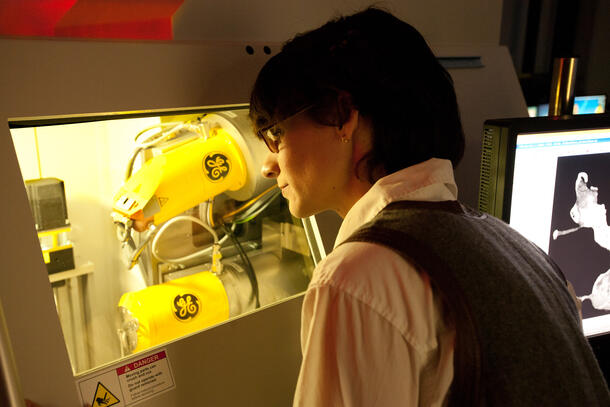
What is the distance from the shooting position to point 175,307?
105cm

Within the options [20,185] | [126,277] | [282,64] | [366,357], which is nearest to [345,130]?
[282,64]

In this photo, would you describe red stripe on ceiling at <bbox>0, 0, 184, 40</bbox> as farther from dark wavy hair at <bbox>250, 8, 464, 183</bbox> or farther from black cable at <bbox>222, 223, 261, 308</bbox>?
black cable at <bbox>222, 223, 261, 308</bbox>

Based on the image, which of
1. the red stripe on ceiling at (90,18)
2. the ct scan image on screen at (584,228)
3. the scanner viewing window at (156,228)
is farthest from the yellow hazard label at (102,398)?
the ct scan image on screen at (584,228)

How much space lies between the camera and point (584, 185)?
123 cm

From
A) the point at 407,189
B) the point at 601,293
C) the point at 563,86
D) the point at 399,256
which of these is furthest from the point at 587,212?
the point at 399,256

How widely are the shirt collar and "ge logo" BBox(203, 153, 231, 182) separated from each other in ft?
1.37

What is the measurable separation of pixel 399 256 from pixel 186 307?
579 millimetres

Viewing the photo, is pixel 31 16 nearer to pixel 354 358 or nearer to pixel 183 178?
pixel 183 178

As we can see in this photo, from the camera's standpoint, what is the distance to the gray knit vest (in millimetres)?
636

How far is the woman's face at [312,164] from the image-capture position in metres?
0.82

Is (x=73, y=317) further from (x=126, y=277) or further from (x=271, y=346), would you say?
(x=271, y=346)

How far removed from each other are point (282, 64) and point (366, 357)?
1.54ft

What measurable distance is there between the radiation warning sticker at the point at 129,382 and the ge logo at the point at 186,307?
0.21 metres

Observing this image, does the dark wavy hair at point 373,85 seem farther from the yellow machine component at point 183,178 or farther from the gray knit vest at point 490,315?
the yellow machine component at point 183,178
